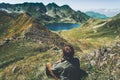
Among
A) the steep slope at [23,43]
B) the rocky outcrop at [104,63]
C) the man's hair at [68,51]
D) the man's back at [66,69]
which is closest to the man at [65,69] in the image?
the man's back at [66,69]

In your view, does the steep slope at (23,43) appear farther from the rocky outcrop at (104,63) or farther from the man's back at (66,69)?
the man's back at (66,69)

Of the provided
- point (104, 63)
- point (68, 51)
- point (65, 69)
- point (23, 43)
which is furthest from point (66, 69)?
point (23, 43)

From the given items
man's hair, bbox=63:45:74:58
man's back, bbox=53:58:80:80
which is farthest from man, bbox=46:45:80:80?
man's hair, bbox=63:45:74:58

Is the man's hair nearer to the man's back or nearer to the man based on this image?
the man

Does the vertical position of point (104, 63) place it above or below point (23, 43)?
above

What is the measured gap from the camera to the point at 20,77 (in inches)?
1565

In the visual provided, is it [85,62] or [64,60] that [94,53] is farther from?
[64,60]

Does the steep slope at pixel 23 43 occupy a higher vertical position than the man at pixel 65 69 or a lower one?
lower

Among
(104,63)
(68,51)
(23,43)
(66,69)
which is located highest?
(68,51)

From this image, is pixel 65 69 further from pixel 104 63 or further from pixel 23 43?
pixel 23 43

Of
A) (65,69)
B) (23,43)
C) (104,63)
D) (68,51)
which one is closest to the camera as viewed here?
(68,51)

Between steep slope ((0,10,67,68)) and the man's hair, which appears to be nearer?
the man's hair

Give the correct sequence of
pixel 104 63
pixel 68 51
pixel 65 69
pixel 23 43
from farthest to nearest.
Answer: pixel 23 43 → pixel 104 63 → pixel 65 69 → pixel 68 51

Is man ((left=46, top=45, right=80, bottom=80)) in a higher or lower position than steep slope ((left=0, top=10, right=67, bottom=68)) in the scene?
higher
